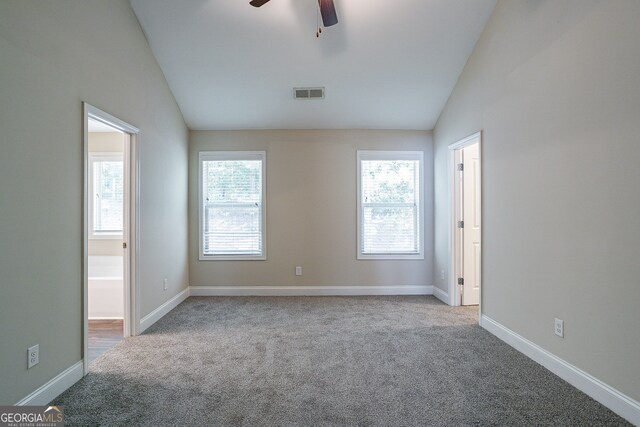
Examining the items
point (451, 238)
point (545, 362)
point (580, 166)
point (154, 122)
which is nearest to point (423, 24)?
point (580, 166)

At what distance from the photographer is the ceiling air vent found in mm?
4378

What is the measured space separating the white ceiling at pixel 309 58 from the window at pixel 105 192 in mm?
1482

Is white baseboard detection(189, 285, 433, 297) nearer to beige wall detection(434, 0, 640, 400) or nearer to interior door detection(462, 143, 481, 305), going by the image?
interior door detection(462, 143, 481, 305)

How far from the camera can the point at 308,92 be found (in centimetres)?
441

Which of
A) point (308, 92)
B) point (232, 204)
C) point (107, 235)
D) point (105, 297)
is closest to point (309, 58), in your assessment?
point (308, 92)

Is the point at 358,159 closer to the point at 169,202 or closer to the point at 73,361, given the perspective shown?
the point at 169,202

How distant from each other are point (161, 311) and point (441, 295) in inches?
141

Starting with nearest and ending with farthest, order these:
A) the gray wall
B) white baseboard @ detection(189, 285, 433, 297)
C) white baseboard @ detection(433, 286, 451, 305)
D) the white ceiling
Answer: the gray wall → the white ceiling → white baseboard @ detection(433, 286, 451, 305) → white baseboard @ detection(189, 285, 433, 297)

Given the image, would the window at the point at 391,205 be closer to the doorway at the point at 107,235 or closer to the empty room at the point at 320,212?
the empty room at the point at 320,212

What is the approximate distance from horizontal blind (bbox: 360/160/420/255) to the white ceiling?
660 mm

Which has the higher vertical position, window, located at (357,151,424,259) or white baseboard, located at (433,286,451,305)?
window, located at (357,151,424,259)

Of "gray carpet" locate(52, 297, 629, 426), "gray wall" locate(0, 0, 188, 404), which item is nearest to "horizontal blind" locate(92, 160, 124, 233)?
"gray carpet" locate(52, 297, 629, 426)

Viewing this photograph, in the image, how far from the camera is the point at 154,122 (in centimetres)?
388

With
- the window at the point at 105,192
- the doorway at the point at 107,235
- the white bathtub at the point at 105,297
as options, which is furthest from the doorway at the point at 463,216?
the window at the point at 105,192
